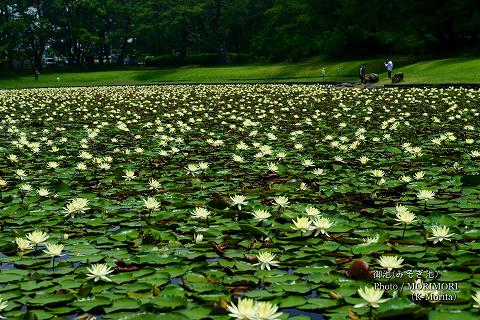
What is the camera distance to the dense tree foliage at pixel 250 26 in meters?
42.0

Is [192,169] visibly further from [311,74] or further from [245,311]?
[311,74]

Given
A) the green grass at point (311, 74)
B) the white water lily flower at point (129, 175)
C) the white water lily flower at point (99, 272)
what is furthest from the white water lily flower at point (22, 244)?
the green grass at point (311, 74)

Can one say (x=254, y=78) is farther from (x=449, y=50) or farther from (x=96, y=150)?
(x=96, y=150)

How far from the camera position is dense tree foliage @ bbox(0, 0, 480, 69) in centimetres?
4197

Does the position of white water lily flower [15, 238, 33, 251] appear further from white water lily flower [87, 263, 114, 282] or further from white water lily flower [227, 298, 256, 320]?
white water lily flower [227, 298, 256, 320]

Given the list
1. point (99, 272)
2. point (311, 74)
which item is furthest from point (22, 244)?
point (311, 74)

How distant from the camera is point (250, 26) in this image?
221 ft

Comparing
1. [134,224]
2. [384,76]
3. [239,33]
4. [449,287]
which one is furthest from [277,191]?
[239,33]

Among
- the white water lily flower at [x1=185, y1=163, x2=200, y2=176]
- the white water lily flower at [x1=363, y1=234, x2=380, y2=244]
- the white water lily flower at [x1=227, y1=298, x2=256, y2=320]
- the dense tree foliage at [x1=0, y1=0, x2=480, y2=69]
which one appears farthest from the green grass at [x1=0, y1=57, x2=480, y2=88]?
the white water lily flower at [x1=227, y1=298, x2=256, y2=320]

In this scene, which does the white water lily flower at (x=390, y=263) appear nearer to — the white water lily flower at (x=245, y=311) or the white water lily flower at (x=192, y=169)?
the white water lily flower at (x=245, y=311)

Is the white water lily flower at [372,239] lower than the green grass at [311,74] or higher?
lower

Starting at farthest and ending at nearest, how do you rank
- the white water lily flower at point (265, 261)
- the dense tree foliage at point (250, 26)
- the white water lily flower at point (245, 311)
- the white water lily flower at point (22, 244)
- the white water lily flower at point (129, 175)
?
the dense tree foliage at point (250, 26) < the white water lily flower at point (129, 175) < the white water lily flower at point (22, 244) < the white water lily flower at point (265, 261) < the white water lily flower at point (245, 311)

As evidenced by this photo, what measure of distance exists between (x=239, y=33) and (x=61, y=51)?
25.5 meters

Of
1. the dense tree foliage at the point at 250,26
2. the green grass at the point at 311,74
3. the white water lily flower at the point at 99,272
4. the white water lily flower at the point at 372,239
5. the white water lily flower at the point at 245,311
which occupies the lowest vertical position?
the white water lily flower at the point at 372,239
